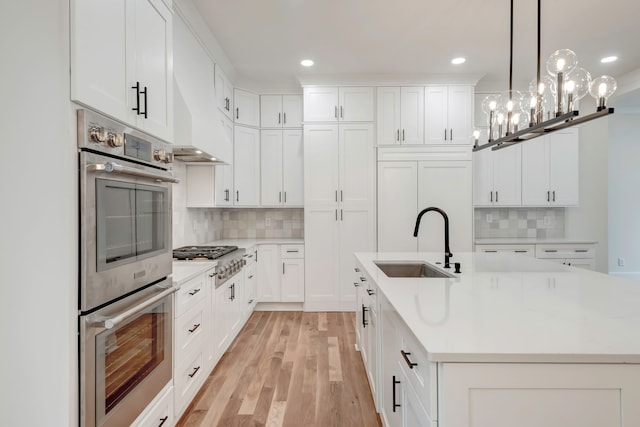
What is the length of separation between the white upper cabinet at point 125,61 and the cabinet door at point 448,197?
317 cm

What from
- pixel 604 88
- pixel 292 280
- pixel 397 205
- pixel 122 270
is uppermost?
pixel 604 88

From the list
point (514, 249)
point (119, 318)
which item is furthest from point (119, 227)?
point (514, 249)

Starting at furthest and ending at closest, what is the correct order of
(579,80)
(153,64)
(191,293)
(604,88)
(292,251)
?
(292,251) → (191,293) → (579,80) → (604,88) → (153,64)

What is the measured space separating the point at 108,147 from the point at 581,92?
2.38m

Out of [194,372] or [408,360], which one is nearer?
[408,360]

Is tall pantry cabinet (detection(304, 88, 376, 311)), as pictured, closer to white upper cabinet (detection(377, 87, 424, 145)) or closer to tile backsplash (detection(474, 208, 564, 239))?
white upper cabinet (detection(377, 87, 424, 145))

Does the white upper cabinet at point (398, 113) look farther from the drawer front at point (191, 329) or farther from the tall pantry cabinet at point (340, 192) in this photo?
the drawer front at point (191, 329)

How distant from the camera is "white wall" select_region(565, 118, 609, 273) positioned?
14.9 feet

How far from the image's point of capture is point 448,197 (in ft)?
13.6

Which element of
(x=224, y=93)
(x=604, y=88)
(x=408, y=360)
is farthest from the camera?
(x=224, y=93)

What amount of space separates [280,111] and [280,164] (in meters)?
0.70

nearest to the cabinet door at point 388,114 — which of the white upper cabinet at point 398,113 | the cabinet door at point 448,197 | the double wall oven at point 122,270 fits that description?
the white upper cabinet at point 398,113

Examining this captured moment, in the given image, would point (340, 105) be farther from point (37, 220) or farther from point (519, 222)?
point (37, 220)

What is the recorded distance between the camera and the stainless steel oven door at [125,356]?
3.76ft
